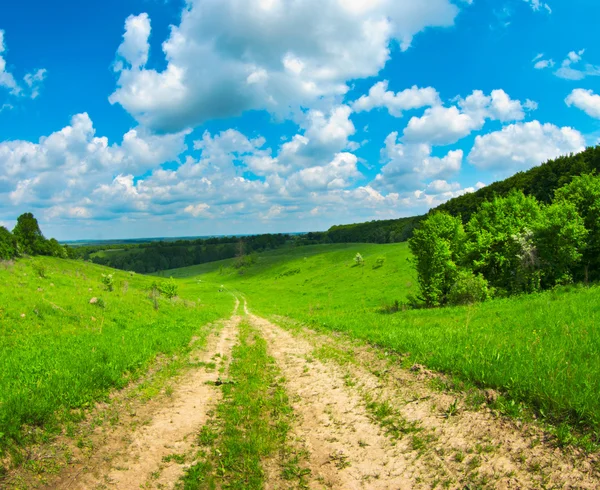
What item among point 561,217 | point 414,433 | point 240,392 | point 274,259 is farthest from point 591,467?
point 274,259

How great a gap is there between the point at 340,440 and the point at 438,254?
24834 mm

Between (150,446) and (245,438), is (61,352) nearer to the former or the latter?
(150,446)

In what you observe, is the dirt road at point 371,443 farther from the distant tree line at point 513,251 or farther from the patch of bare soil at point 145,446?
the distant tree line at point 513,251

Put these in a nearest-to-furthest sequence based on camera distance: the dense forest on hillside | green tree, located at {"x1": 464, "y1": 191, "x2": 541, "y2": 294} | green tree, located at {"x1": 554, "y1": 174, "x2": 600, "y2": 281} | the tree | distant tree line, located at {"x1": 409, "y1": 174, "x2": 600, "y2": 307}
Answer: green tree, located at {"x1": 554, "y1": 174, "x2": 600, "y2": 281} → distant tree line, located at {"x1": 409, "y1": 174, "x2": 600, "y2": 307} → green tree, located at {"x1": 464, "y1": 191, "x2": 541, "y2": 294} → the dense forest on hillside → the tree

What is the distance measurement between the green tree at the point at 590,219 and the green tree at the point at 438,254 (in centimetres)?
920

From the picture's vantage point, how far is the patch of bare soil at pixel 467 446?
4.73 m

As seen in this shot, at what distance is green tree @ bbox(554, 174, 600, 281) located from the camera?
26.4 m

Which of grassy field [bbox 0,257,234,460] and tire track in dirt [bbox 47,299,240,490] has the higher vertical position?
grassy field [bbox 0,257,234,460]

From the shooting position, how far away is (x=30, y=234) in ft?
349

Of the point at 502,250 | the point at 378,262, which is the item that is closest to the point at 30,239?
the point at 378,262

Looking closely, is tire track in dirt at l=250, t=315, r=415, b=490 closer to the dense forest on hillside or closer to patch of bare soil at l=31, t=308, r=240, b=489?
patch of bare soil at l=31, t=308, r=240, b=489

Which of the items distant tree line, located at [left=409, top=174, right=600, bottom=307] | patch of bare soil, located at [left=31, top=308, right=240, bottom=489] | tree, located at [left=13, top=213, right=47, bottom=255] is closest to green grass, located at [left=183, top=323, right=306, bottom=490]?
patch of bare soil, located at [left=31, top=308, right=240, bottom=489]

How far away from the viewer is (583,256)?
89.1 feet

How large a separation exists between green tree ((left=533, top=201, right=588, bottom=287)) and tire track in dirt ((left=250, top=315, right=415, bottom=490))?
25290 mm
